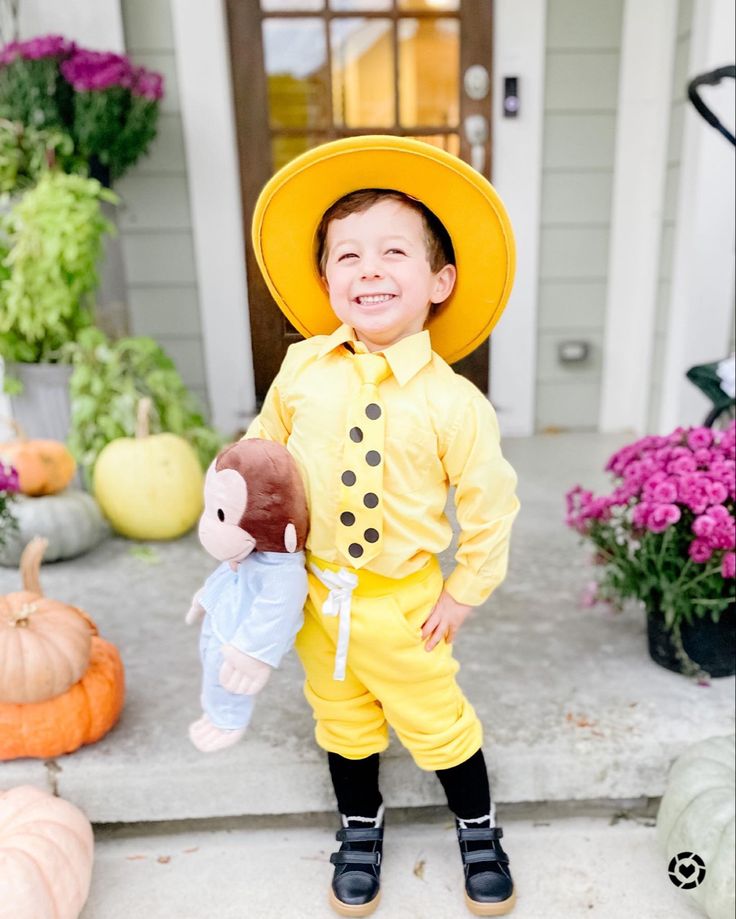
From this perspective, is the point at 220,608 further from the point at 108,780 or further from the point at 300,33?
the point at 300,33

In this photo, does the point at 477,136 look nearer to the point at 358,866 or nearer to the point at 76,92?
the point at 76,92

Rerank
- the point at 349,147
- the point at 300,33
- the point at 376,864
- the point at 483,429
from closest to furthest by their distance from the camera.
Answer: the point at 349,147, the point at 483,429, the point at 376,864, the point at 300,33

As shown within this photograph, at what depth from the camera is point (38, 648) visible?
1588mm

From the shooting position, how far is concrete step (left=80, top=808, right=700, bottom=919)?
149 cm

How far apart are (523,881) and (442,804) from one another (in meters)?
0.22

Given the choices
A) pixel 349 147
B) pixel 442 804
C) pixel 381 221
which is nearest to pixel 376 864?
pixel 442 804

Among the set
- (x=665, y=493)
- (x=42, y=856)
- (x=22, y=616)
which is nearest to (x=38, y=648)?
(x=22, y=616)

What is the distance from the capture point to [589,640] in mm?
2053

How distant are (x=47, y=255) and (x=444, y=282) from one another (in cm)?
190

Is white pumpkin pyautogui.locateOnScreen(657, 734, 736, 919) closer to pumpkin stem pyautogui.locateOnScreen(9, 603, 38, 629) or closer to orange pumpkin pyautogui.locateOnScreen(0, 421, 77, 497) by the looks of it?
pumpkin stem pyautogui.locateOnScreen(9, 603, 38, 629)

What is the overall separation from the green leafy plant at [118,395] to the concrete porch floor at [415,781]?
105 centimetres

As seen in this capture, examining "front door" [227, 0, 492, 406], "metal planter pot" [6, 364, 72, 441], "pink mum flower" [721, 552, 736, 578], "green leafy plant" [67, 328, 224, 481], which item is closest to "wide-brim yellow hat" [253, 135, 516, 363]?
"pink mum flower" [721, 552, 736, 578]

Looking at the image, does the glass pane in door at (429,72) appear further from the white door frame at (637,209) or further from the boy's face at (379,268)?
the boy's face at (379,268)

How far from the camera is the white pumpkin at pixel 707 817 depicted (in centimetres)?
135
